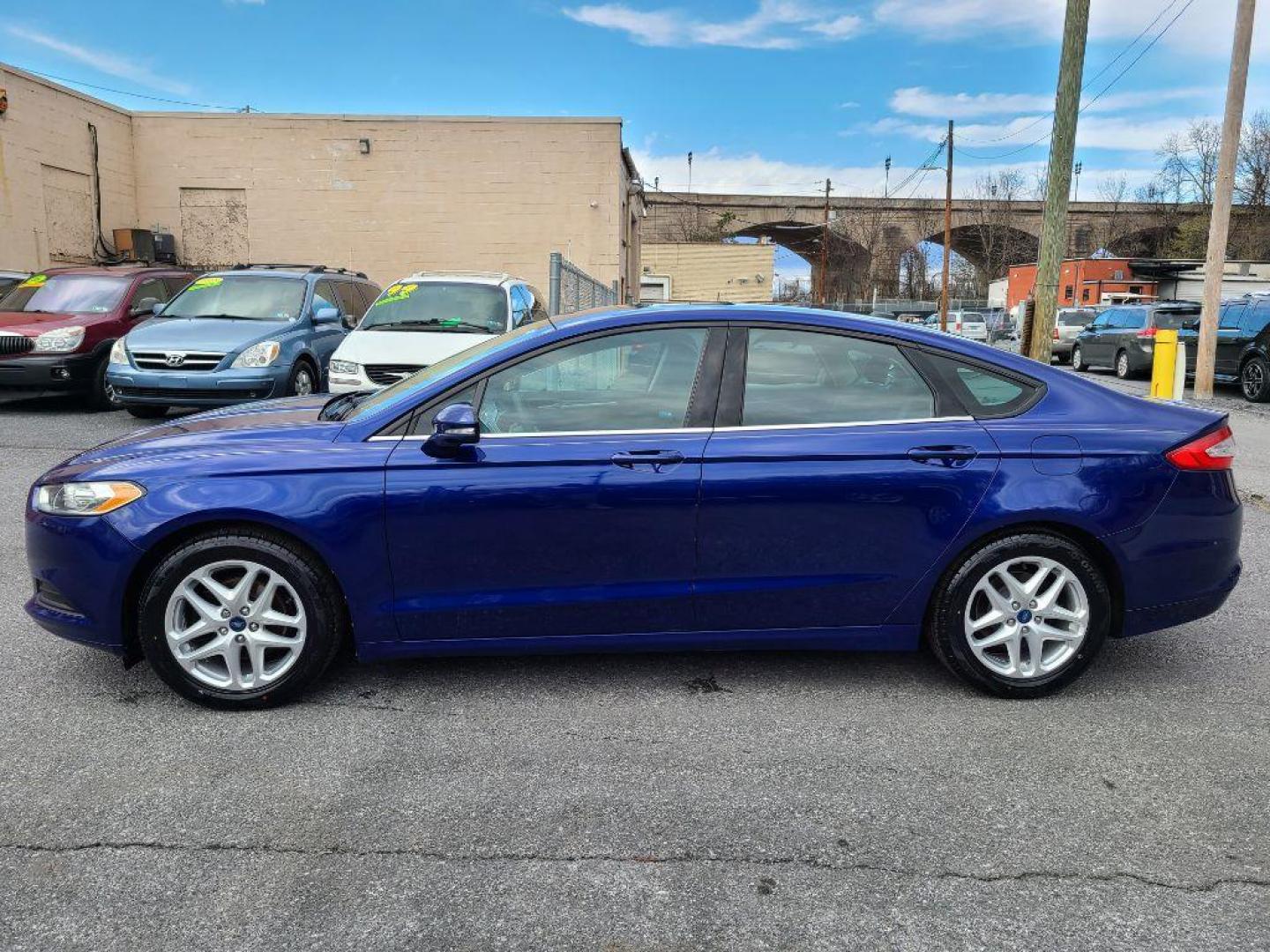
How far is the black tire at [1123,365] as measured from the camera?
67.3 ft

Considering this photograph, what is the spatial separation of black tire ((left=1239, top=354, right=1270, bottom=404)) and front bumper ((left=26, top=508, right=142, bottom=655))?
57.0ft

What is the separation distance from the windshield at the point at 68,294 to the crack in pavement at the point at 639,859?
33.3 feet

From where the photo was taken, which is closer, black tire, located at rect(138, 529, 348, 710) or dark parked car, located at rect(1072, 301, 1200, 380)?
black tire, located at rect(138, 529, 348, 710)

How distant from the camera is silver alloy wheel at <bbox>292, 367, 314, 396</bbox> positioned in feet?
33.0

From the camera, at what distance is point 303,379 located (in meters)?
10.2

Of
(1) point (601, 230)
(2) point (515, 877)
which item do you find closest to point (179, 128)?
(1) point (601, 230)

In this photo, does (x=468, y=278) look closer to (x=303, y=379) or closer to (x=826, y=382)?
(x=303, y=379)

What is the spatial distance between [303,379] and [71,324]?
289 centimetres

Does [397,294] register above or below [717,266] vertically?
below

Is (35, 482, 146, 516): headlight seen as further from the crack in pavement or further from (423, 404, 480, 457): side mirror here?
the crack in pavement

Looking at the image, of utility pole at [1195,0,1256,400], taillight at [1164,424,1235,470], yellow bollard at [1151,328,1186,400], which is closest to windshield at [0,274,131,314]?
taillight at [1164,424,1235,470]

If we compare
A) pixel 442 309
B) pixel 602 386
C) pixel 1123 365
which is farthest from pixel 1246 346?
pixel 602 386

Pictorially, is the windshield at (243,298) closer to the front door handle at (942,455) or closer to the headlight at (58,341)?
the headlight at (58,341)

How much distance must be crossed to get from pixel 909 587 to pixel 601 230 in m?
→ 18.0
